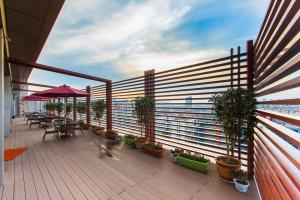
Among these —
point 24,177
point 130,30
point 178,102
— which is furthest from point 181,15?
point 24,177

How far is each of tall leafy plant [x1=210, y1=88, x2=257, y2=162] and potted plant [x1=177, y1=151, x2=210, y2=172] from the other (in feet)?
2.97

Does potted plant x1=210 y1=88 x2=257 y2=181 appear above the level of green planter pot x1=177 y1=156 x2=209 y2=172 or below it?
above

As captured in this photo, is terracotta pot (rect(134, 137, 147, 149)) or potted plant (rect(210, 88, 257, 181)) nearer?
potted plant (rect(210, 88, 257, 181))

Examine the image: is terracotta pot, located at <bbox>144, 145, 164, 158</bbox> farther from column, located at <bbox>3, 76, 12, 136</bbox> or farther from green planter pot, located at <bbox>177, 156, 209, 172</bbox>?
column, located at <bbox>3, 76, 12, 136</bbox>

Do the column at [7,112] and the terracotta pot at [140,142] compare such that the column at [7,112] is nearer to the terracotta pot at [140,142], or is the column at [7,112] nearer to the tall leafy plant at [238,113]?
the terracotta pot at [140,142]

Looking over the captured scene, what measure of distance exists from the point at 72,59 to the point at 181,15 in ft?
23.6

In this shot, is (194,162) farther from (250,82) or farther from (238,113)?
(250,82)

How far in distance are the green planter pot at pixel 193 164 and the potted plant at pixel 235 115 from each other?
18.3 inches

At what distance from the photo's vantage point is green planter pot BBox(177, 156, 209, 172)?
10.8 feet

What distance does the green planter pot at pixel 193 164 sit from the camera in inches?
130

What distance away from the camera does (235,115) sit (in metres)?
2.66

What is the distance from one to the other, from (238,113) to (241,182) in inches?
50.1

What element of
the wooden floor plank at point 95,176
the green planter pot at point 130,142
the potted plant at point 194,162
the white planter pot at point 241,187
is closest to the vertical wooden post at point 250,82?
the white planter pot at point 241,187

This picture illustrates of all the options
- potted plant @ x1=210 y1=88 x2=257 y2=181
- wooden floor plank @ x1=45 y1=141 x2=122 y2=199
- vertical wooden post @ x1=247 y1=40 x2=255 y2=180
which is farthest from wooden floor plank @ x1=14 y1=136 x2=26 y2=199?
vertical wooden post @ x1=247 y1=40 x2=255 y2=180
